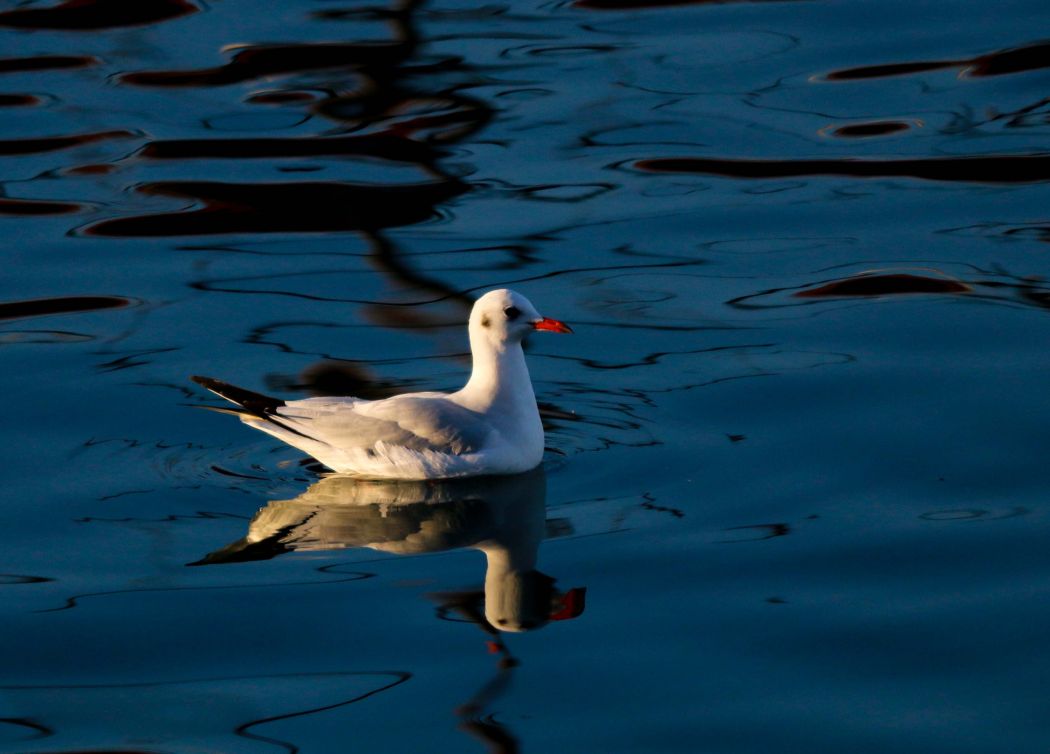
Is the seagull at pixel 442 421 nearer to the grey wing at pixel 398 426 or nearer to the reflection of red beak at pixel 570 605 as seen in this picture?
the grey wing at pixel 398 426

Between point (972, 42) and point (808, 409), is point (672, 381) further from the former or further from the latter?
point (972, 42)

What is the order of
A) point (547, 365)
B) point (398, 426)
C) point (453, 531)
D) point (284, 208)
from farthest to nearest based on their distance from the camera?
point (284, 208)
point (547, 365)
point (398, 426)
point (453, 531)

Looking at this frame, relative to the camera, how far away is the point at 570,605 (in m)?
6.86

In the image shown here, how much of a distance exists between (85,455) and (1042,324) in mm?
4752

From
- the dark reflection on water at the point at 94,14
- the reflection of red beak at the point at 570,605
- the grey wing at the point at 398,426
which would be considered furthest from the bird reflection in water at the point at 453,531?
the dark reflection on water at the point at 94,14

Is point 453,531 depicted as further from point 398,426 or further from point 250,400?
point 250,400

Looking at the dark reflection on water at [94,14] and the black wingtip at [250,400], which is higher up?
the dark reflection on water at [94,14]

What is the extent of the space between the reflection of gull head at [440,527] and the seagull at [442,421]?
100 mm

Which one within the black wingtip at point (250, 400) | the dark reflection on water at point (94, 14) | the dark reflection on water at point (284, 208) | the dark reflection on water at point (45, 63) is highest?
the dark reflection on water at point (94, 14)

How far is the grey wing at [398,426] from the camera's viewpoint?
808 cm

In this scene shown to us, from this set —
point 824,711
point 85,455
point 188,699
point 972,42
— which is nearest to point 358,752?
point 188,699

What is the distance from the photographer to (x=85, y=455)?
8.38 metres

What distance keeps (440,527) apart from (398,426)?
590 mm

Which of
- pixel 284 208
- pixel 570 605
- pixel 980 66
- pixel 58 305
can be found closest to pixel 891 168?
pixel 980 66
